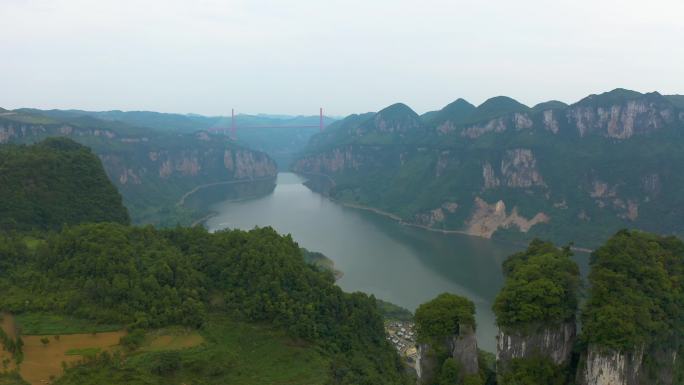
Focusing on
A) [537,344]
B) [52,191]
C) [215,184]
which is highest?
[52,191]

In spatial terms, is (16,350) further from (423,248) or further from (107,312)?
(423,248)

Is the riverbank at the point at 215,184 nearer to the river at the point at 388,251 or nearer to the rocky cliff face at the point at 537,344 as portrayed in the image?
the river at the point at 388,251

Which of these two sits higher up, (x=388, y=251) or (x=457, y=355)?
(x=457, y=355)

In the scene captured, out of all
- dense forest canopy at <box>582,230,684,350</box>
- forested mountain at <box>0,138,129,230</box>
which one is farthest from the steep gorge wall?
dense forest canopy at <box>582,230,684,350</box>

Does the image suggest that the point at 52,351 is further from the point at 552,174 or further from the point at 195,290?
the point at 552,174

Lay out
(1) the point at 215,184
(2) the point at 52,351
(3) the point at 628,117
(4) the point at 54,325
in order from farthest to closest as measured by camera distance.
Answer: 1. (1) the point at 215,184
2. (3) the point at 628,117
3. (4) the point at 54,325
4. (2) the point at 52,351

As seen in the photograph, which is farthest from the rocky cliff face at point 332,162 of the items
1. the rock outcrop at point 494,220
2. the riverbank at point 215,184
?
the rock outcrop at point 494,220

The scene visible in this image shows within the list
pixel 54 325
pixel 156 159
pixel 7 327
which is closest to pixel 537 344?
pixel 54 325
